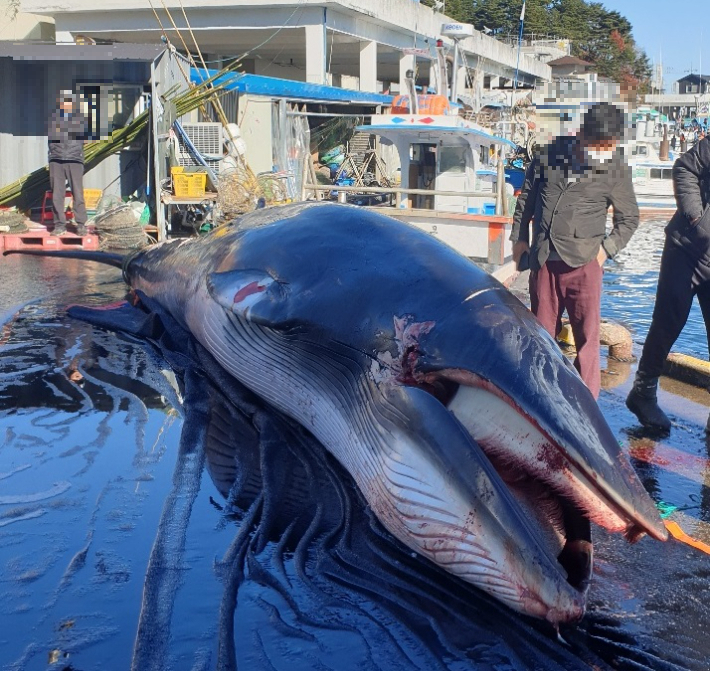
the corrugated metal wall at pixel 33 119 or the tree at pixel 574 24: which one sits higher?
the tree at pixel 574 24

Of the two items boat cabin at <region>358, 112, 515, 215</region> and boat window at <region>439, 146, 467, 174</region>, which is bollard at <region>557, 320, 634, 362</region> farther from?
boat window at <region>439, 146, 467, 174</region>

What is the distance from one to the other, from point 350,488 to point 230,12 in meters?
24.0

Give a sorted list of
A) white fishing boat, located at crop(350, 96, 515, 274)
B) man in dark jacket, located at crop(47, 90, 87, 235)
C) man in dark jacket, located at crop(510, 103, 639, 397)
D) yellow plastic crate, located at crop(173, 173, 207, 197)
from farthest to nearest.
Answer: white fishing boat, located at crop(350, 96, 515, 274) → yellow plastic crate, located at crop(173, 173, 207, 197) → man in dark jacket, located at crop(47, 90, 87, 235) → man in dark jacket, located at crop(510, 103, 639, 397)

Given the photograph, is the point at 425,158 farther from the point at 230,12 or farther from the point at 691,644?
the point at 691,644

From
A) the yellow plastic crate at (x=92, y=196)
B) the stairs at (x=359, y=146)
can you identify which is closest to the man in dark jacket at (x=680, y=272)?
the yellow plastic crate at (x=92, y=196)

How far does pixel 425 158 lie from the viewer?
54.6 ft

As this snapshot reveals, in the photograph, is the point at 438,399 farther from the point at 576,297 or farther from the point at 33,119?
the point at 33,119

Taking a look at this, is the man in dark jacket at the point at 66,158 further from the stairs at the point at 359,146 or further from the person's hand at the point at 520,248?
the stairs at the point at 359,146

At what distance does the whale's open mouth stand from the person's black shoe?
9.31 ft

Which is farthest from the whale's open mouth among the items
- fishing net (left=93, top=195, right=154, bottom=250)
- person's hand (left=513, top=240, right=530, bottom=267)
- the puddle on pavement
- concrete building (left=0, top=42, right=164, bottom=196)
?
concrete building (left=0, top=42, right=164, bottom=196)

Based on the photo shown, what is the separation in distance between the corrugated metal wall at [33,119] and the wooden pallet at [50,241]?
119 inches

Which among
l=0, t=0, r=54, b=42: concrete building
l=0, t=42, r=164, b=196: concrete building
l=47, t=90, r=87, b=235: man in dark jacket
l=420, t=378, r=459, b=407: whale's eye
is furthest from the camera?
l=0, t=0, r=54, b=42: concrete building

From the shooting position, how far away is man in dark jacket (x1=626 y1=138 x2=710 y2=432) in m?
5.46

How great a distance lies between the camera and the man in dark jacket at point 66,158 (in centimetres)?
1338
